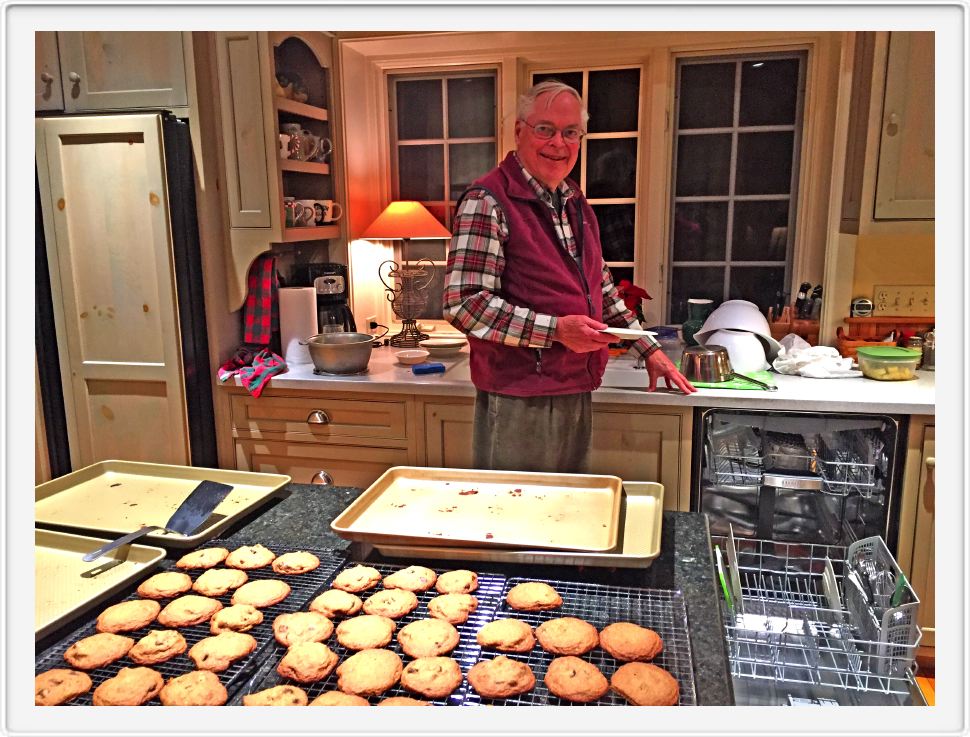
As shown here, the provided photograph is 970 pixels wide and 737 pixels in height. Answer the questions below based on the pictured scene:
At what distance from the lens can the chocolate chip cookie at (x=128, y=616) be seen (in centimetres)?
92

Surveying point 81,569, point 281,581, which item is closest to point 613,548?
point 281,581

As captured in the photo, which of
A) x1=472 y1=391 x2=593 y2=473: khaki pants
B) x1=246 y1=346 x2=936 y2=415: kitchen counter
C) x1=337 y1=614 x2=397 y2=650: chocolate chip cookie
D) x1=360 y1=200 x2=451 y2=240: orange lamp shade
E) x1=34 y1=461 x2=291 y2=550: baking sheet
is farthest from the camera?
x1=360 y1=200 x2=451 y2=240: orange lamp shade

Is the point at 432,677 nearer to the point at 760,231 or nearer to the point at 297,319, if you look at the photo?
the point at 297,319

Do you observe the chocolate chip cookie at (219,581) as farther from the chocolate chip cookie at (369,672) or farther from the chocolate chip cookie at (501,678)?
the chocolate chip cookie at (501,678)

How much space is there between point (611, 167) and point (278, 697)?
7.72ft

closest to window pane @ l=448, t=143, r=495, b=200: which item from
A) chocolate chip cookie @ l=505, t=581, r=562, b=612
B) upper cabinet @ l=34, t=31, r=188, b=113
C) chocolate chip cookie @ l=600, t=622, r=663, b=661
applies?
upper cabinet @ l=34, t=31, r=188, b=113

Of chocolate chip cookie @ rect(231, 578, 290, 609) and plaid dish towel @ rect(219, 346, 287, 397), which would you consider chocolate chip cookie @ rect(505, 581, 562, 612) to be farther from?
plaid dish towel @ rect(219, 346, 287, 397)

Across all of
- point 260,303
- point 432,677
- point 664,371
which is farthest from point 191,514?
point 260,303

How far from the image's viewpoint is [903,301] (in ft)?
7.81

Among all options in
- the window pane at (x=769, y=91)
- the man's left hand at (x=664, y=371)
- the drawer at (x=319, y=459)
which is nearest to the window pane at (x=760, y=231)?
the window pane at (x=769, y=91)

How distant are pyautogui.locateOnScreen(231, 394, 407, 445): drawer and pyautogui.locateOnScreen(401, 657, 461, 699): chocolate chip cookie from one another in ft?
4.94

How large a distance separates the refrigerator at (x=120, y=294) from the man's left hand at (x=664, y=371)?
147 centimetres

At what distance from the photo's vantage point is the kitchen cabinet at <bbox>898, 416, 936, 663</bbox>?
1968 millimetres
